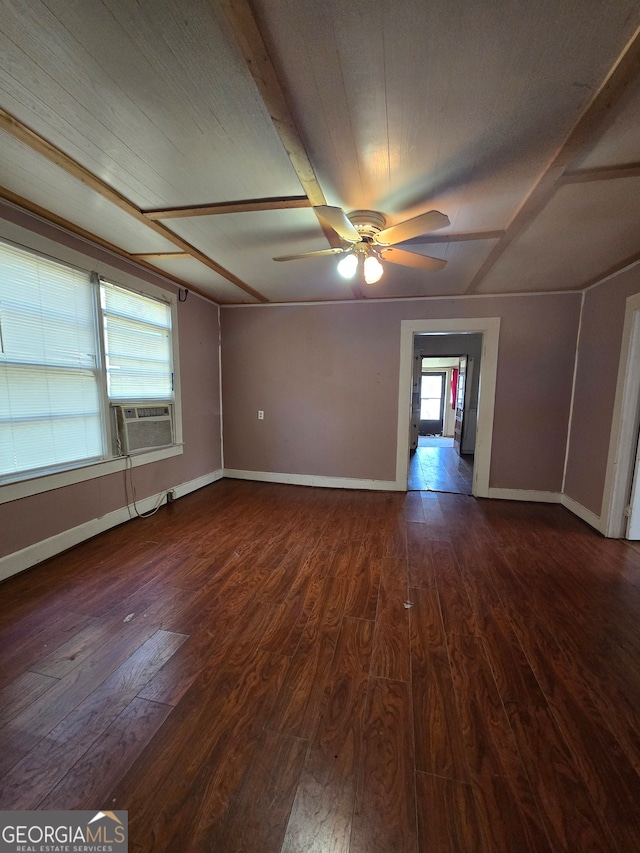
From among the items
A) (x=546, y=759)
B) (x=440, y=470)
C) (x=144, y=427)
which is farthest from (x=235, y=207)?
(x=440, y=470)

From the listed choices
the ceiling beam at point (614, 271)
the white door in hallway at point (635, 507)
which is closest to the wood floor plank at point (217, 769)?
the white door in hallway at point (635, 507)

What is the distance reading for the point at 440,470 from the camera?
17.5ft

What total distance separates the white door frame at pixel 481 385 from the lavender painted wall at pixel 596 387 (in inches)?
32.6

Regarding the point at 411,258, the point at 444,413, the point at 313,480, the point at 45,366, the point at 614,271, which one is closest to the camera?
the point at 411,258

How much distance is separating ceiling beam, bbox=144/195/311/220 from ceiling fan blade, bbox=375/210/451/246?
20.0 inches

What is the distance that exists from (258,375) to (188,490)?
1.77m

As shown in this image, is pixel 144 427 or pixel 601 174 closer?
pixel 601 174

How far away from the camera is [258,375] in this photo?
14.7 ft

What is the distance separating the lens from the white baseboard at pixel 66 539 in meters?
2.22

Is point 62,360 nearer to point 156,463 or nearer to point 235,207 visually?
A: point 156,463

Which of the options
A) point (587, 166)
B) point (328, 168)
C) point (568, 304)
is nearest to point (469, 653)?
point (587, 166)

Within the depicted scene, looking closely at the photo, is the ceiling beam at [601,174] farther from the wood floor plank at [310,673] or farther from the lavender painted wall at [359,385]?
the wood floor plank at [310,673]

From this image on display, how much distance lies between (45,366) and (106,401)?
563 mm

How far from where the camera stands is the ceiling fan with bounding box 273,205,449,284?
1732mm
